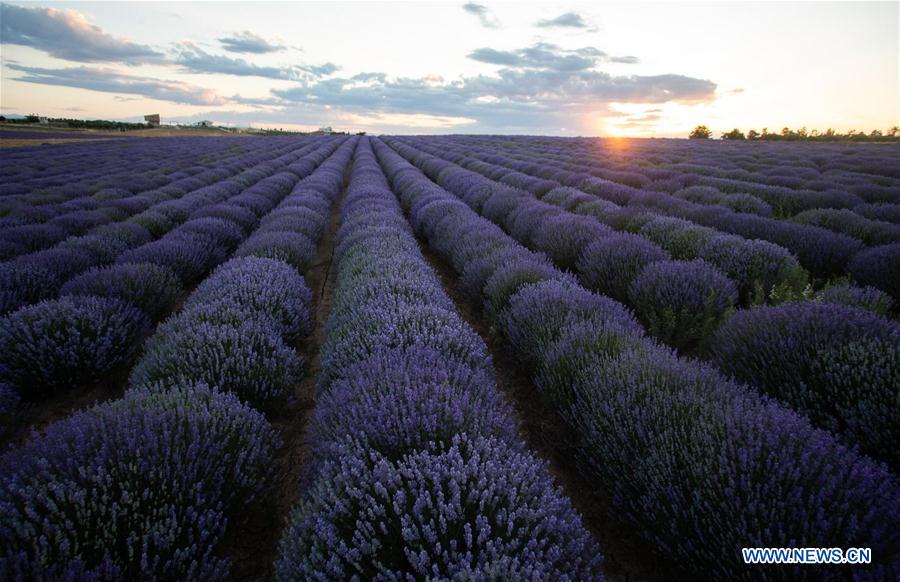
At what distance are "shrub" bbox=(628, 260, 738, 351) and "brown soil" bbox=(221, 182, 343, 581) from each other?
2.81 metres

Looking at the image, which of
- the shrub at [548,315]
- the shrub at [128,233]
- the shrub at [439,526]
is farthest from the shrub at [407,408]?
the shrub at [128,233]

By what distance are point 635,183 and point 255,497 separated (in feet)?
36.1

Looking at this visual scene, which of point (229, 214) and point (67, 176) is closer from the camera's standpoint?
point (229, 214)

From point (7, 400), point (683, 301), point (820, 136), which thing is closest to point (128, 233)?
point (7, 400)

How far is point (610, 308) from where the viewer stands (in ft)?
11.1

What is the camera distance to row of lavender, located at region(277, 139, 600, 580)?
1400 mm

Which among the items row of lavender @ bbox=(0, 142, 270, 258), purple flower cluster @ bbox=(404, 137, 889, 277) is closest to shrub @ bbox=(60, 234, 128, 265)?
row of lavender @ bbox=(0, 142, 270, 258)

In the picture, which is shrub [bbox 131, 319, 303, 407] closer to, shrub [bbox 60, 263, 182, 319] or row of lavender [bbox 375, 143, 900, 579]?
shrub [bbox 60, 263, 182, 319]

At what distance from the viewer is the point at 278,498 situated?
2490mm

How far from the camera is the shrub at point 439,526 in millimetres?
1365

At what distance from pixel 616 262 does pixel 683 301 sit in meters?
1.00

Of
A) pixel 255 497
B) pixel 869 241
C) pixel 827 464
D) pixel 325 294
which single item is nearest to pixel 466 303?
pixel 325 294

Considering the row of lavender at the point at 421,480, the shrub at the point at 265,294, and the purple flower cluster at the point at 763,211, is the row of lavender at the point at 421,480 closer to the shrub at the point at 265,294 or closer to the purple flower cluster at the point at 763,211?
the shrub at the point at 265,294

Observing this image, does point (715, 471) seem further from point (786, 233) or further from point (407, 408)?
point (786, 233)
